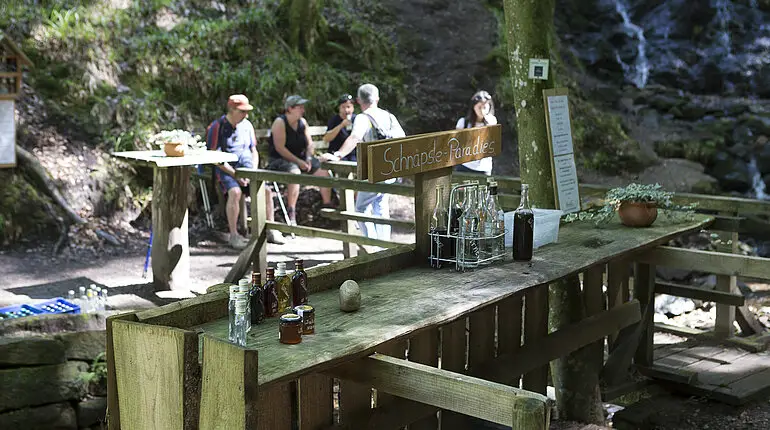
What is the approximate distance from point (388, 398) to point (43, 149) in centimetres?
844

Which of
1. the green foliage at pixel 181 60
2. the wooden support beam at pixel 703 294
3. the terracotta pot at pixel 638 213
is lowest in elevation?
the wooden support beam at pixel 703 294

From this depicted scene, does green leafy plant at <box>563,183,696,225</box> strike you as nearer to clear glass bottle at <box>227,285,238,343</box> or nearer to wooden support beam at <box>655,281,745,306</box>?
wooden support beam at <box>655,281,745,306</box>

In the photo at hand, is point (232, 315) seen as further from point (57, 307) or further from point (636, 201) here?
point (57, 307)

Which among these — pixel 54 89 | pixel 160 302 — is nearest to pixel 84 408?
pixel 160 302

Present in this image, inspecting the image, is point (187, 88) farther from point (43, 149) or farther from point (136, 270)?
point (136, 270)

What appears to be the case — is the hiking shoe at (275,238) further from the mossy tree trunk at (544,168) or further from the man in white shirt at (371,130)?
the mossy tree trunk at (544,168)

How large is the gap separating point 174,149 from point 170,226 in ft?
2.29

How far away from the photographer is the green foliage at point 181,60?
38.6 feet

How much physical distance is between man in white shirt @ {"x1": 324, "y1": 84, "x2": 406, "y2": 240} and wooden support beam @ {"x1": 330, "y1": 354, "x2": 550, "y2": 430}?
5.34 meters

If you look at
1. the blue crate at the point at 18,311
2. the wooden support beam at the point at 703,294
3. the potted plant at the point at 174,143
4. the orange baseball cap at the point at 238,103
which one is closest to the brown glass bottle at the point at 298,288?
the wooden support beam at the point at 703,294

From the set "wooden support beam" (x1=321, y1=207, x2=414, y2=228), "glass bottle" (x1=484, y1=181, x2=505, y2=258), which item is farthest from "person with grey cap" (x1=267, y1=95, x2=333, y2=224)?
"glass bottle" (x1=484, y1=181, x2=505, y2=258)

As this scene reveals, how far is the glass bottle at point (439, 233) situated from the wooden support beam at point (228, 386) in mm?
1690

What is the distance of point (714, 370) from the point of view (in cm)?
609

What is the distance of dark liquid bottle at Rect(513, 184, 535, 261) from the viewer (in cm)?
445
